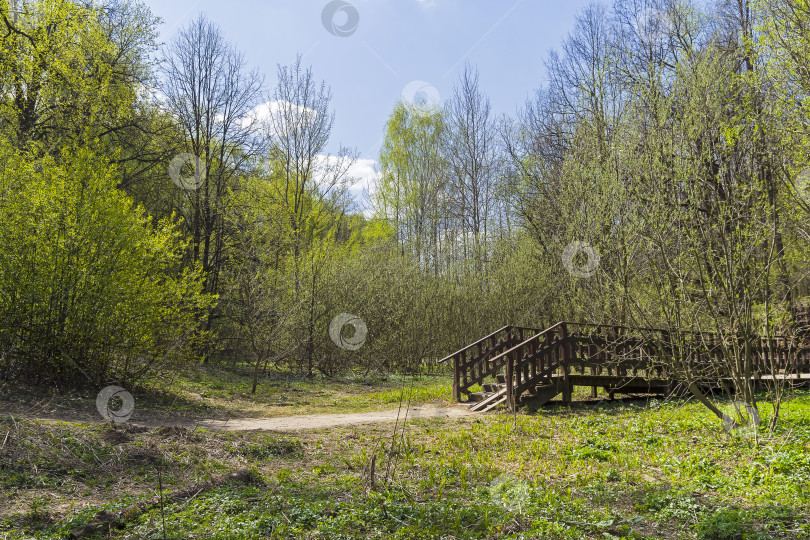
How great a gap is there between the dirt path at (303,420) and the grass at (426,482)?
1.02 meters

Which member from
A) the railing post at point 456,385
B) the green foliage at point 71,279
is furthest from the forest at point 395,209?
the railing post at point 456,385

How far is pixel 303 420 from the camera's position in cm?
927

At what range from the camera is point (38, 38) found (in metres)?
13.4

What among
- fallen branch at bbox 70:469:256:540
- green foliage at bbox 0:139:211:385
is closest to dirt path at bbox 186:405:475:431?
green foliage at bbox 0:139:211:385

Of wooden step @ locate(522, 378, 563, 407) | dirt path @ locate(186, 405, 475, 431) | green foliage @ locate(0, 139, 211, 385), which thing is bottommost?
dirt path @ locate(186, 405, 475, 431)

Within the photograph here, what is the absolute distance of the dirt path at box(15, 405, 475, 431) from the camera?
316 inches

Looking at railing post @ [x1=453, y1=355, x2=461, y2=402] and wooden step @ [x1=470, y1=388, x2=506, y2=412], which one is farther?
railing post @ [x1=453, y1=355, x2=461, y2=402]

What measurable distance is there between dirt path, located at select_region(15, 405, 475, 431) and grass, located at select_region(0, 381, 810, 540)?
1023 mm

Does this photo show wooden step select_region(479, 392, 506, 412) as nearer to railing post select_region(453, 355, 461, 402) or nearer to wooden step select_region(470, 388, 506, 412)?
wooden step select_region(470, 388, 506, 412)

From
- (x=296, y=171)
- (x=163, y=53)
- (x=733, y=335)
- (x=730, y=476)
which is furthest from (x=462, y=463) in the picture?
(x=163, y=53)

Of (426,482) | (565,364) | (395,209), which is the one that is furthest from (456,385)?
(395,209)

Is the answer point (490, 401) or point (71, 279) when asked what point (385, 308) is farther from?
point (71, 279)

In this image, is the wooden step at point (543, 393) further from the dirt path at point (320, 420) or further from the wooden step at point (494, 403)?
the dirt path at point (320, 420)

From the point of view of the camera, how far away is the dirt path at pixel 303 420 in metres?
8.02
